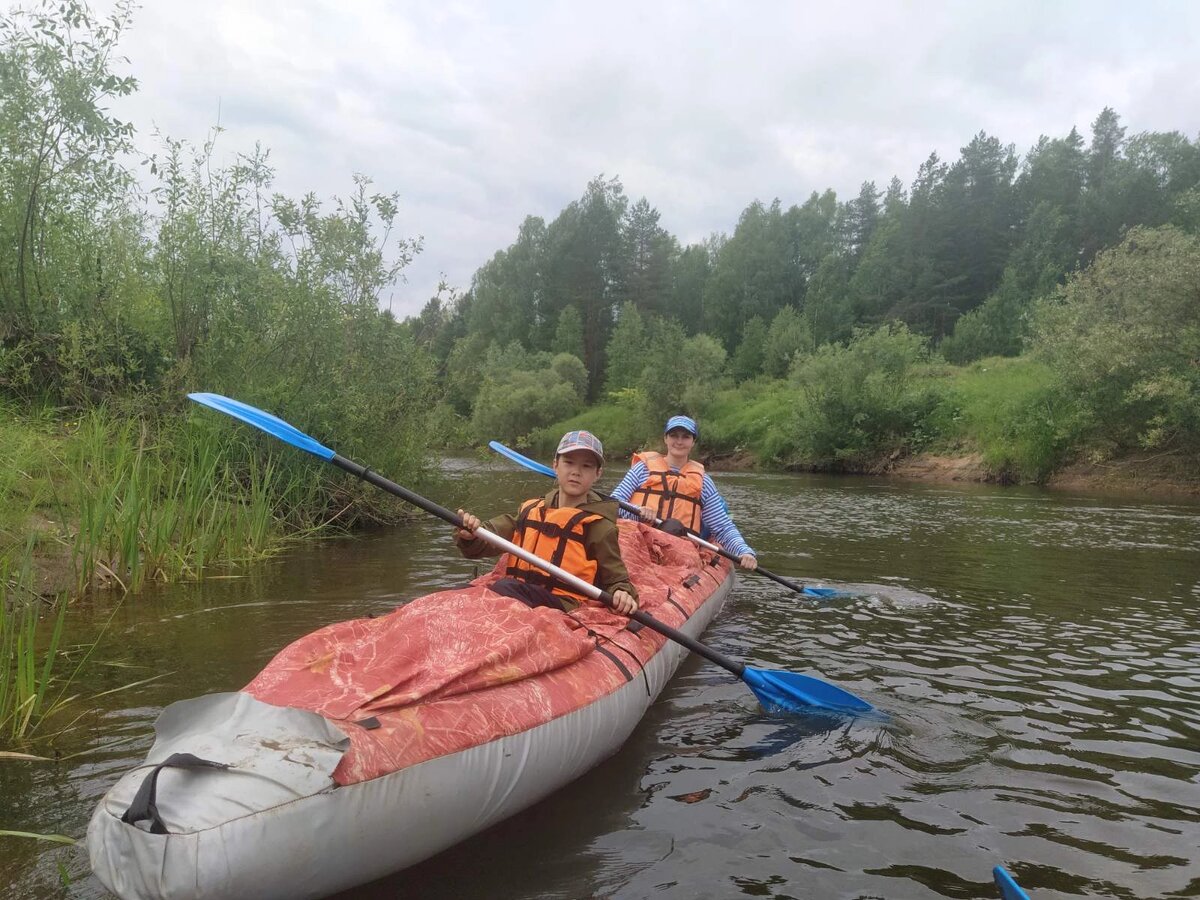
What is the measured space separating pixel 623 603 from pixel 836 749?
Result: 4.06ft

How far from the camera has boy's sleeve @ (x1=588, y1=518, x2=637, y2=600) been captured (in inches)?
157

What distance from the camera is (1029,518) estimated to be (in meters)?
12.2

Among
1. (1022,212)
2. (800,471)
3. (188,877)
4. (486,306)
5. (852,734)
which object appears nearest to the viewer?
(188,877)

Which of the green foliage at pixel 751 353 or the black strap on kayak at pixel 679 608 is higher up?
the green foliage at pixel 751 353

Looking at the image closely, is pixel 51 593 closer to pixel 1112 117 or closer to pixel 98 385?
pixel 98 385

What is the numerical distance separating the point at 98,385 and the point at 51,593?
3.79 metres

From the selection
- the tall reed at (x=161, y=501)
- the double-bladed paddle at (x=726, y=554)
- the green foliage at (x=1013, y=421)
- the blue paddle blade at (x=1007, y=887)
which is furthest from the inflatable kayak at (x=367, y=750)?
the green foliage at (x=1013, y=421)

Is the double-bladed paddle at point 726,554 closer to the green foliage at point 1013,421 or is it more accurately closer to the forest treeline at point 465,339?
the forest treeline at point 465,339

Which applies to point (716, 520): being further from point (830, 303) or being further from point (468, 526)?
point (830, 303)

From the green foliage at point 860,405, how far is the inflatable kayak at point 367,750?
22531 millimetres

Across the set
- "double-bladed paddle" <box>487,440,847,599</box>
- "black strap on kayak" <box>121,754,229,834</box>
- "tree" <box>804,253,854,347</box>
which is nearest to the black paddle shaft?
"black strap on kayak" <box>121,754,229,834</box>

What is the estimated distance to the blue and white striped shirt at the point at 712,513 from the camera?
6655mm

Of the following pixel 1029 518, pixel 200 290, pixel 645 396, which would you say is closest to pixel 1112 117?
pixel 645 396

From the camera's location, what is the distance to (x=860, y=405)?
24.6m
